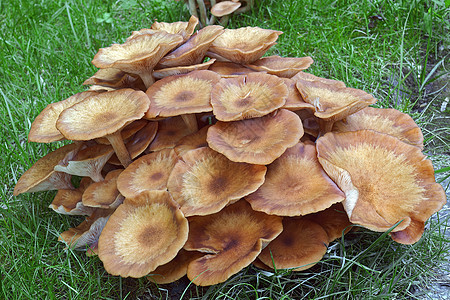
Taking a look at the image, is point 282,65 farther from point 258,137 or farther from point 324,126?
point 258,137

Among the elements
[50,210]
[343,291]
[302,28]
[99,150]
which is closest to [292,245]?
[343,291]

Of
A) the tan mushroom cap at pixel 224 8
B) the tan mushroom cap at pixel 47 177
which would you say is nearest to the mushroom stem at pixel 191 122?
the tan mushroom cap at pixel 47 177

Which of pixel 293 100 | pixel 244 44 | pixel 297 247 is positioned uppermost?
pixel 244 44

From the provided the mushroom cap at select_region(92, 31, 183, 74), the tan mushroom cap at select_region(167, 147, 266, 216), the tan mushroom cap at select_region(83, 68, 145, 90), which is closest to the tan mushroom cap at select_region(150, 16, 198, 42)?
the mushroom cap at select_region(92, 31, 183, 74)

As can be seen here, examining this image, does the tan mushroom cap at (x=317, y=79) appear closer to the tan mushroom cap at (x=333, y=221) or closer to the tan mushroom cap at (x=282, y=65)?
the tan mushroom cap at (x=282, y=65)

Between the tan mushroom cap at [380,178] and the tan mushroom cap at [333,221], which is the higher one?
the tan mushroom cap at [380,178]

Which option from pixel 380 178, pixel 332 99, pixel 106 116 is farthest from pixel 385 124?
pixel 106 116
